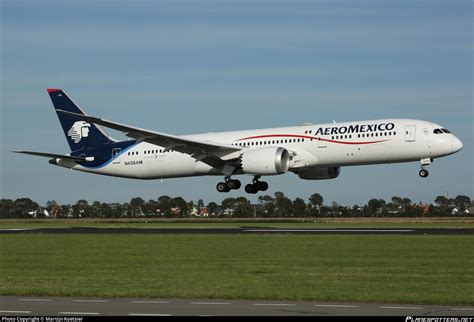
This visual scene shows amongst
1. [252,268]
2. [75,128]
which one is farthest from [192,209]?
[252,268]

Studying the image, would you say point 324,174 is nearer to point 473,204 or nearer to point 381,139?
point 381,139

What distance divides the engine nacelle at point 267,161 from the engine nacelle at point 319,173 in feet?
14.4

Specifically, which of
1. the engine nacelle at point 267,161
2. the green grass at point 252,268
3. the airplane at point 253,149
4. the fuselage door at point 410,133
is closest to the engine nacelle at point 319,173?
the airplane at point 253,149

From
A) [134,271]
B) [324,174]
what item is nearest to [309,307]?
[134,271]

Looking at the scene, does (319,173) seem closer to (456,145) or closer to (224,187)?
(224,187)

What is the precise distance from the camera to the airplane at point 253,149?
49.9 metres

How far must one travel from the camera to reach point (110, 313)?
16422mm

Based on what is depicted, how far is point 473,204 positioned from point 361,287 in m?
111

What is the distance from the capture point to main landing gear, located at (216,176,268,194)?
187 feet

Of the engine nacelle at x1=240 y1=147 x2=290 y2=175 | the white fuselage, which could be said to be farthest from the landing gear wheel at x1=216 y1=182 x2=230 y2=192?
the engine nacelle at x1=240 y1=147 x2=290 y2=175

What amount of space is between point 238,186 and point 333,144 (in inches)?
333

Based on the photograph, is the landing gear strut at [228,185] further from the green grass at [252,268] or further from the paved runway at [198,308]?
the paved runway at [198,308]

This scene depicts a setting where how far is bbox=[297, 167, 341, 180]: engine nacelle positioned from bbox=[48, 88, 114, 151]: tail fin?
1544 centimetres

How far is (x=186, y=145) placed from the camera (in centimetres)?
5512
